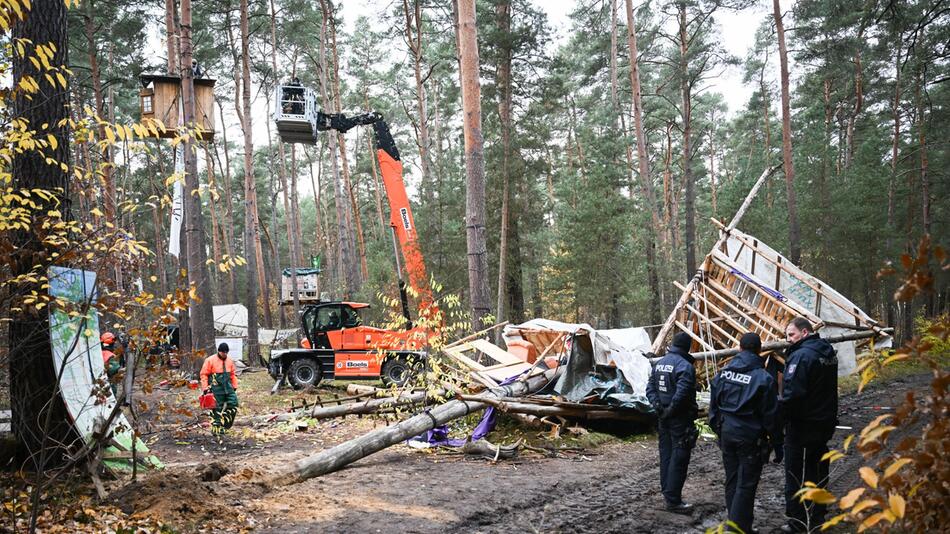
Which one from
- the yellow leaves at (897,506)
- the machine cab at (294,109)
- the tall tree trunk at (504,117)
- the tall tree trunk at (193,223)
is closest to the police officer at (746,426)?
the yellow leaves at (897,506)

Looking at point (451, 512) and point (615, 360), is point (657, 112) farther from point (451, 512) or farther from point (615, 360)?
point (451, 512)

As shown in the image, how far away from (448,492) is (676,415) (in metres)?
2.60

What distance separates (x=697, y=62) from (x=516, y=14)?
35.9 feet

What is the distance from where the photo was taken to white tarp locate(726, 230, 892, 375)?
1178 cm

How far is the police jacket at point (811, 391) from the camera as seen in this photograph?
530 centimetres

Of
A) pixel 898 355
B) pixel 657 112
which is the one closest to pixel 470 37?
pixel 898 355

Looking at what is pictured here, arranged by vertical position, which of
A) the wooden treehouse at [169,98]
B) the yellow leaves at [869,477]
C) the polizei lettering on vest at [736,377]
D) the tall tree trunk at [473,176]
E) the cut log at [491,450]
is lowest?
the cut log at [491,450]

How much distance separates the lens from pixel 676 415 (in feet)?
20.0

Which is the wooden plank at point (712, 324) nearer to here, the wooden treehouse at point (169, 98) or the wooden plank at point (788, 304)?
the wooden plank at point (788, 304)

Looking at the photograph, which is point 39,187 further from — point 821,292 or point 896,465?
point 821,292

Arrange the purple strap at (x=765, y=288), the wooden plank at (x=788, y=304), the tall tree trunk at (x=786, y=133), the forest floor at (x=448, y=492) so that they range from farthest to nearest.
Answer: the tall tree trunk at (x=786, y=133) < the purple strap at (x=765, y=288) < the wooden plank at (x=788, y=304) < the forest floor at (x=448, y=492)

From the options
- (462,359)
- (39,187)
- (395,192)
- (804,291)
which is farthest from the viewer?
(395,192)

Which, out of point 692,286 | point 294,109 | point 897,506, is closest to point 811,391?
point 897,506

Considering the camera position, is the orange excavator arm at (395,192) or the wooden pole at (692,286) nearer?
the wooden pole at (692,286)
